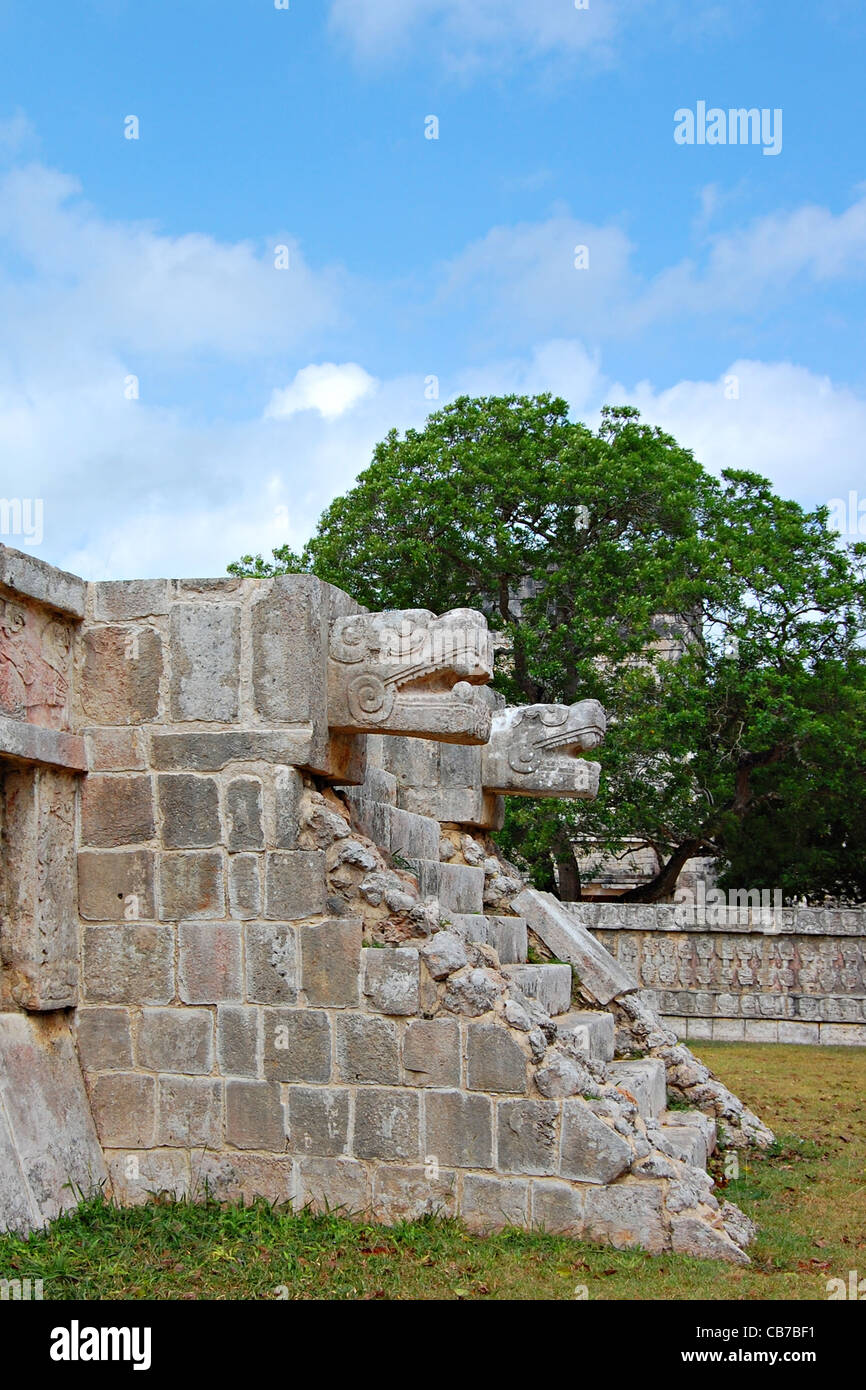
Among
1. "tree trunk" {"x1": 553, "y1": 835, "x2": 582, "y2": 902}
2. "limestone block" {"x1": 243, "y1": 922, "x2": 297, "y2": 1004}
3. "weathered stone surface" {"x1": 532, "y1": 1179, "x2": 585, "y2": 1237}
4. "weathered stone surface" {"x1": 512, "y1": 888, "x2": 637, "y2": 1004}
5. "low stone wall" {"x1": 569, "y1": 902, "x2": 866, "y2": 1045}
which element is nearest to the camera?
"weathered stone surface" {"x1": 532, "y1": 1179, "x2": 585, "y2": 1237}

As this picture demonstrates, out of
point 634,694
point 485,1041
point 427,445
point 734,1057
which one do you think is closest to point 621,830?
point 634,694

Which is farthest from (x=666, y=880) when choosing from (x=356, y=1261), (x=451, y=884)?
(x=356, y=1261)

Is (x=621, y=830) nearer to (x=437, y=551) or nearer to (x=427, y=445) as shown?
(x=437, y=551)

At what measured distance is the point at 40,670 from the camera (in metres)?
5.63

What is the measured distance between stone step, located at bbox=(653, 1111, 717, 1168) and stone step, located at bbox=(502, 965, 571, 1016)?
84cm

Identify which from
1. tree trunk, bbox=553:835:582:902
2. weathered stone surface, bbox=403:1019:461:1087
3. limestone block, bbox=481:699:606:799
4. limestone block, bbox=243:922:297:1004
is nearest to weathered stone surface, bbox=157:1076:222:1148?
limestone block, bbox=243:922:297:1004

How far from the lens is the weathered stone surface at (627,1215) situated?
16.7 ft

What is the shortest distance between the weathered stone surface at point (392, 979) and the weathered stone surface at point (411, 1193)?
2.10ft

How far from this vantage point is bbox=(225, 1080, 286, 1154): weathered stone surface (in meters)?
5.46

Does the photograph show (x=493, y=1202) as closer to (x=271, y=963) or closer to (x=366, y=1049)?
(x=366, y=1049)

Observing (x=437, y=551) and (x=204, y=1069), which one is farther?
(x=437, y=551)

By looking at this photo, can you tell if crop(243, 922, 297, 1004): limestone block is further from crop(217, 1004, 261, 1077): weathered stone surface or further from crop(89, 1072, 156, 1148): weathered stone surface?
crop(89, 1072, 156, 1148): weathered stone surface
